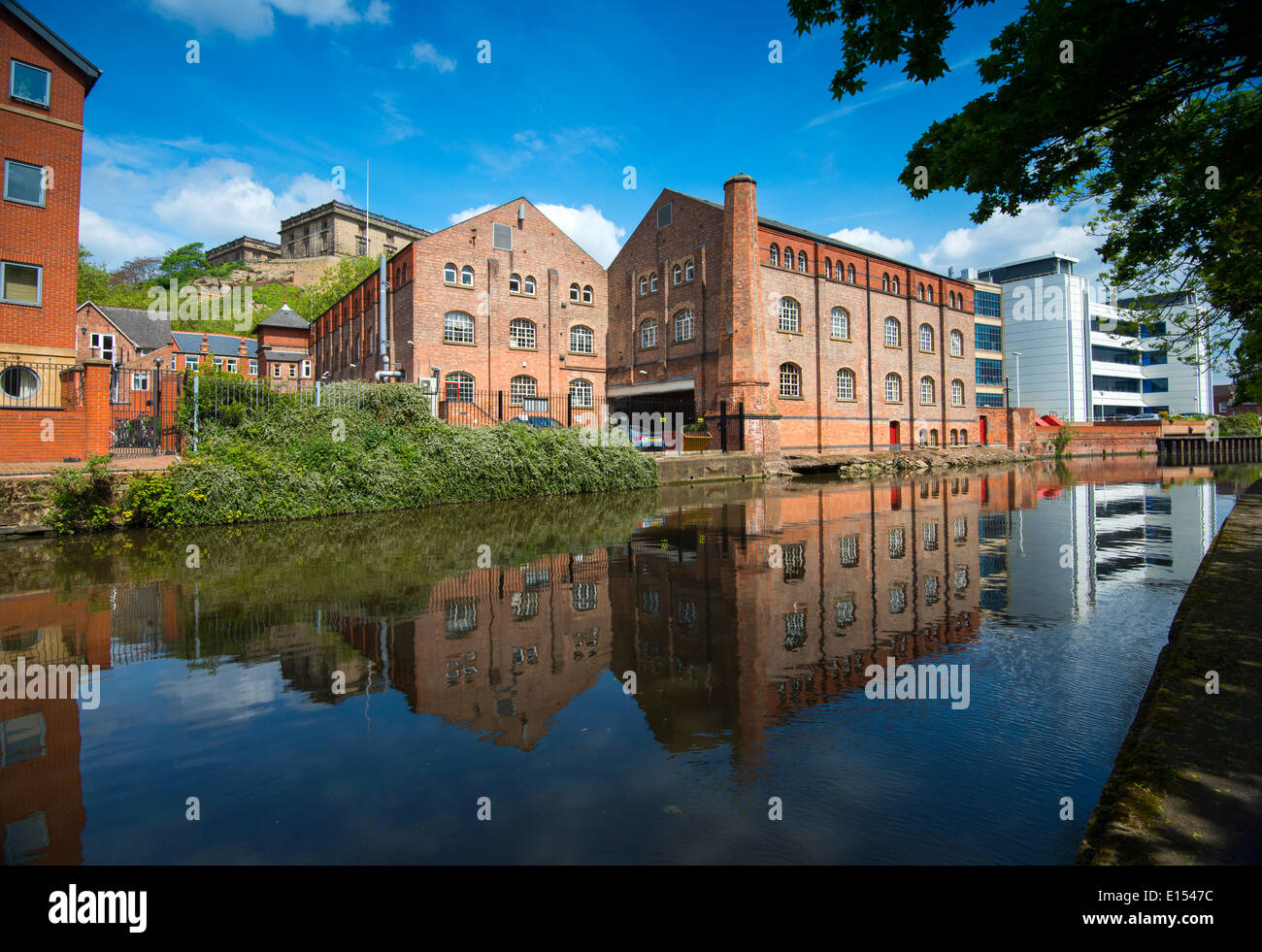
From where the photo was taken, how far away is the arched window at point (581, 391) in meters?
33.3

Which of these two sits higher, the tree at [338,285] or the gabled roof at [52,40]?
the tree at [338,285]

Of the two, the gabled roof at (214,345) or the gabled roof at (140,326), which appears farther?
the gabled roof at (214,345)

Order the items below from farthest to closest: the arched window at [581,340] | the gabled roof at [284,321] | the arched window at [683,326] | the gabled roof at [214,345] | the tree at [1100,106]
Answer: the gabled roof at [284,321], the gabled roof at [214,345], the arched window at [581,340], the arched window at [683,326], the tree at [1100,106]

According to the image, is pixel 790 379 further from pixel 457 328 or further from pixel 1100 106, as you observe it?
pixel 1100 106

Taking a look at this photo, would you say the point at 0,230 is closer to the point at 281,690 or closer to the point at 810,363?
the point at 281,690

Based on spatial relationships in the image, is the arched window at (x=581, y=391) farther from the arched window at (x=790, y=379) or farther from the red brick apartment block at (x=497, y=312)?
the arched window at (x=790, y=379)

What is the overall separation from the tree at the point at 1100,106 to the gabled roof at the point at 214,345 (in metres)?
56.3

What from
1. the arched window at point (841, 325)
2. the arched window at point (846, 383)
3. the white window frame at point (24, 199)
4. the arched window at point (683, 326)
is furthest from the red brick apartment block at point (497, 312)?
the white window frame at point (24, 199)

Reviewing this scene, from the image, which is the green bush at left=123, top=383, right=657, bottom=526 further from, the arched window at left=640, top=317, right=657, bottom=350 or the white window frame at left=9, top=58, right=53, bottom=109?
the arched window at left=640, top=317, right=657, bottom=350

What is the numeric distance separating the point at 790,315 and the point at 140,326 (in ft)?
169
